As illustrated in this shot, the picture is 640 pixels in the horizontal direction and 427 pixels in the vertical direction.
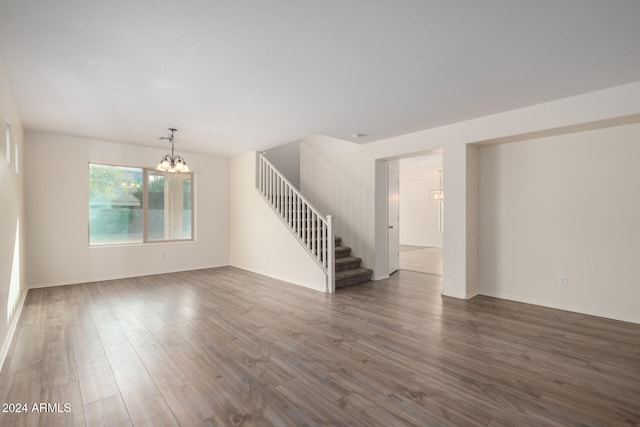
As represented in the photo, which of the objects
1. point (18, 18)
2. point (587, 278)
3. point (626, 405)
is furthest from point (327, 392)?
point (587, 278)

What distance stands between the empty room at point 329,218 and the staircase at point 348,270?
0.14 ft

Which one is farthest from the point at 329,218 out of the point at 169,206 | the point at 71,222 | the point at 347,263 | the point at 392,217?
the point at 71,222

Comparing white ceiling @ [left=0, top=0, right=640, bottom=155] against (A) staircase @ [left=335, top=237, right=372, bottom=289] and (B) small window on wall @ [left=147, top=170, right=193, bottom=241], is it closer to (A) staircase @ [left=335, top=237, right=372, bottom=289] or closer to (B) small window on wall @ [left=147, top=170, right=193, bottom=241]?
(B) small window on wall @ [left=147, top=170, right=193, bottom=241]

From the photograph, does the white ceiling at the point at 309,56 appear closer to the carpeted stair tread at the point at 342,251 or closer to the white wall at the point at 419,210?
the carpeted stair tread at the point at 342,251

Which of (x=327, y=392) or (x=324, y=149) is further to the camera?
(x=324, y=149)

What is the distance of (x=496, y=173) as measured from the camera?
14.6ft

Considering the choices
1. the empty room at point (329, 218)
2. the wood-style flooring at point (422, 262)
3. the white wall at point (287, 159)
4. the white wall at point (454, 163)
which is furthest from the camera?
the white wall at point (287, 159)

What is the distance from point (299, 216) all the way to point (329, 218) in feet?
2.62

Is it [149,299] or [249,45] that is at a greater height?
[249,45]

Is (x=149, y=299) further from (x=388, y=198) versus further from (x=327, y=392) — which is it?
(x=388, y=198)

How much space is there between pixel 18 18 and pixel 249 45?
156 cm

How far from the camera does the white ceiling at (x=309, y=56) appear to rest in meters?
2.00

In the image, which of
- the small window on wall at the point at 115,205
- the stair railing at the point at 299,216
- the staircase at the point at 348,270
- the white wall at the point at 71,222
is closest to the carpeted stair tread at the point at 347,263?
the staircase at the point at 348,270

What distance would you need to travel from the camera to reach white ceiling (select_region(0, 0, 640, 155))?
200 cm
